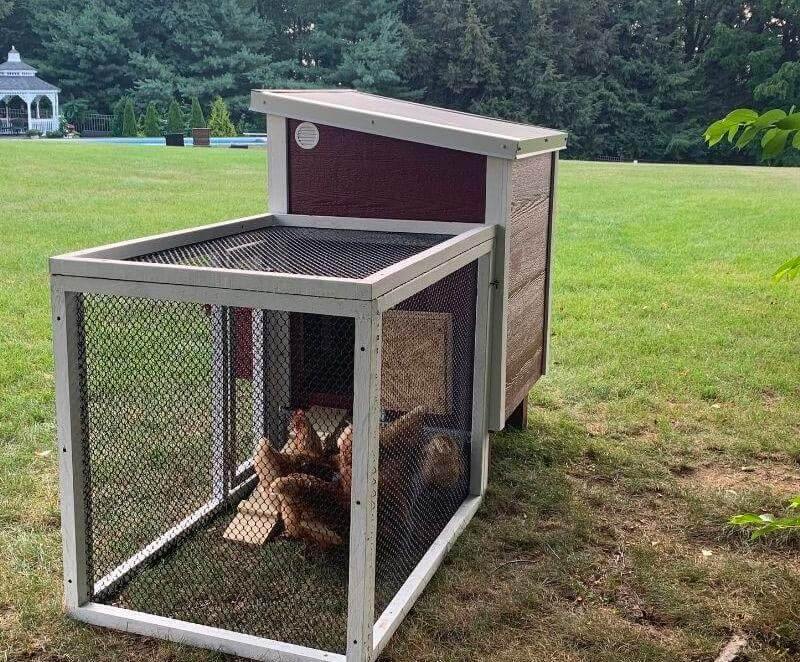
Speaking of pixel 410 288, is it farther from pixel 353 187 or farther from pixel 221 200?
pixel 221 200

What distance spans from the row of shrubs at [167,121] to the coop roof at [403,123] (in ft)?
94.9

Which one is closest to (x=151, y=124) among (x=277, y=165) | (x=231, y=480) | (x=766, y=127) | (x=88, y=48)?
(x=88, y=48)

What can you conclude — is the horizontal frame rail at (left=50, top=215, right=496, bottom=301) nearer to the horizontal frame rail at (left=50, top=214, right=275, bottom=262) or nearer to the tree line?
the horizontal frame rail at (left=50, top=214, right=275, bottom=262)

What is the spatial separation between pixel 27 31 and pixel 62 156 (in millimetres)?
24157

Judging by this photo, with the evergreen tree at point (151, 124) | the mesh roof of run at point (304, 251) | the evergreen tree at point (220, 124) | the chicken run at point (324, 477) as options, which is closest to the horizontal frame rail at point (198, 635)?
the chicken run at point (324, 477)

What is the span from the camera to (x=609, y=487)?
136 inches

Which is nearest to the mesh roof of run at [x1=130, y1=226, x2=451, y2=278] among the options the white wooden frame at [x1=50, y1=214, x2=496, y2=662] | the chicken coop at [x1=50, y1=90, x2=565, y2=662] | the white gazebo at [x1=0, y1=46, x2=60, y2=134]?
the chicken coop at [x1=50, y1=90, x2=565, y2=662]

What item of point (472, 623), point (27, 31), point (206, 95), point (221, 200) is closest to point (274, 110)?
point (472, 623)

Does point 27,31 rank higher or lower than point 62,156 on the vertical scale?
higher

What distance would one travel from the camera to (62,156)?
17.9 meters

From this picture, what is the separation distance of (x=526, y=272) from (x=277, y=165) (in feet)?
3.32

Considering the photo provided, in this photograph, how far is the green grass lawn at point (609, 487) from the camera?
243 centimetres

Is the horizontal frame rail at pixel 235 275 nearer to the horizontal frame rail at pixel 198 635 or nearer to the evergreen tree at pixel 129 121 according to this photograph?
the horizontal frame rail at pixel 198 635

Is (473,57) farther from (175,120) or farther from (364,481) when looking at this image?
(364,481)
